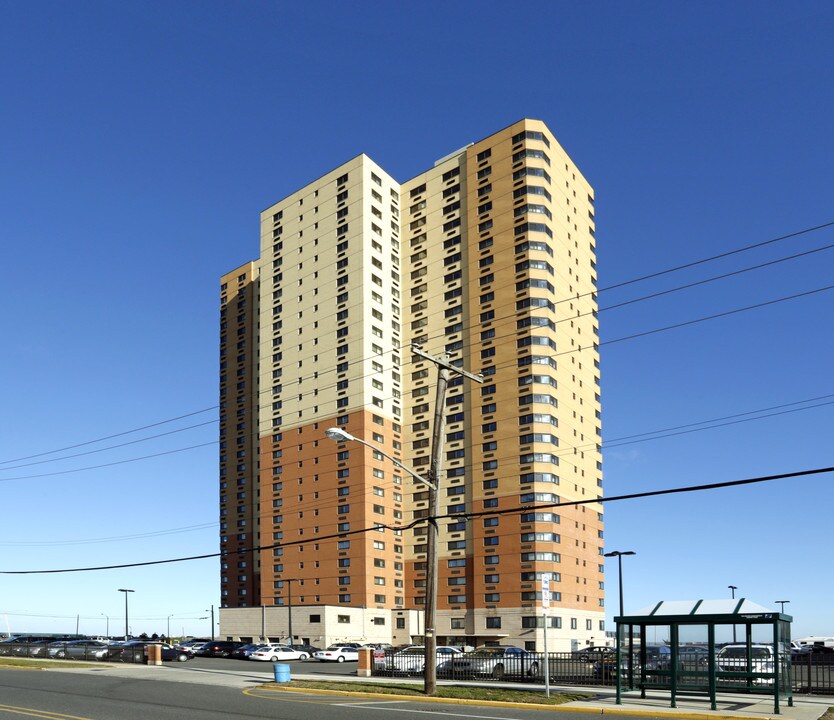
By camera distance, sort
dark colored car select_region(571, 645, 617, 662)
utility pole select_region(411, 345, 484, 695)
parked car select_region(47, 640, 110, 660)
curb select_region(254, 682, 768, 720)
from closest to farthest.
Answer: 1. curb select_region(254, 682, 768, 720)
2. utility pole select_region(411, 345, 484, 695)
3. dark colored car select_region(571, 645, 617, 662)
4. parked car select_region(47, 640, 110, 660)

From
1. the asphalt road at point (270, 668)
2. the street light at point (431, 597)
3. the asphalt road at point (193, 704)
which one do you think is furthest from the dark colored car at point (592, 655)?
the asphalt road at point (270, 668)

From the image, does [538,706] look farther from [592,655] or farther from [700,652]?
[592,655]

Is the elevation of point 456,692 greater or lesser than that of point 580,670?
greater

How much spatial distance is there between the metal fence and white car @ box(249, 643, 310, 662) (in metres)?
34.9

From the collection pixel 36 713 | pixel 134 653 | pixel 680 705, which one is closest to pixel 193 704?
pixel 36 713

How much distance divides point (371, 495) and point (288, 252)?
127 ft

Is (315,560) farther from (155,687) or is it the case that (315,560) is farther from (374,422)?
(155,687)

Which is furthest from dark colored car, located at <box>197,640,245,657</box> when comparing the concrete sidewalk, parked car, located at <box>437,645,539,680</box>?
parked car, located at <box>437,645,539,680</box>

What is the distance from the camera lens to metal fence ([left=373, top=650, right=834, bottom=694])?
2744cm

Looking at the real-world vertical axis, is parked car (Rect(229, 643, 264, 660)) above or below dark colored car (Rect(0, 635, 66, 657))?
below

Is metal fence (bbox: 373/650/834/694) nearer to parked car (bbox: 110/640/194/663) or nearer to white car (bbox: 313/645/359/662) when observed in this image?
parked car (bbox: 110/640/194/663)

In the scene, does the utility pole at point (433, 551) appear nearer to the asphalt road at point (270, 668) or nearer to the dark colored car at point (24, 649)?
the asphalt road at point (270, 668)

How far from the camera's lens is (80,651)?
2527 inches

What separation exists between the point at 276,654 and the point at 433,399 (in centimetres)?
4563
